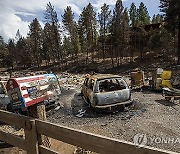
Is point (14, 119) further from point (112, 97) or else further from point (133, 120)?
point (112, 97)

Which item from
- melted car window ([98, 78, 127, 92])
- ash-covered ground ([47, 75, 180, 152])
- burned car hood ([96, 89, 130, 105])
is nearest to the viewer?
ash-covered ground ([47, 75, 180, 152])

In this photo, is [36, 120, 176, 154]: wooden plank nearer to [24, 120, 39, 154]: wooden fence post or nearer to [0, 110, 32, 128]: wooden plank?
[24, 120, 39, 154]: wooden fence post

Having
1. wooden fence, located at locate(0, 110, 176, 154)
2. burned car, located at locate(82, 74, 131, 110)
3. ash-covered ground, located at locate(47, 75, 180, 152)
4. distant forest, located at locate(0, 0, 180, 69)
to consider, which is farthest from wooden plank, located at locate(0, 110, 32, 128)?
distant forest, located at locate(0, 0, 180, 69)

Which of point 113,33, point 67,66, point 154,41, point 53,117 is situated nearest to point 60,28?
point 67,66

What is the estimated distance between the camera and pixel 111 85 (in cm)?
1188

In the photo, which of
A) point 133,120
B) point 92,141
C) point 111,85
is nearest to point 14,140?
point 92,141

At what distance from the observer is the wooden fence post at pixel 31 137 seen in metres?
2.80

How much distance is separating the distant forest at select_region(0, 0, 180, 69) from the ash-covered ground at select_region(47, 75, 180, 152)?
77.5ft

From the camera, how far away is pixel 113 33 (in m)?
46.3

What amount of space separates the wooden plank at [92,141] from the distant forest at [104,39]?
33541mm

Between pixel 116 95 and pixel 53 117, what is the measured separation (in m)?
3.64

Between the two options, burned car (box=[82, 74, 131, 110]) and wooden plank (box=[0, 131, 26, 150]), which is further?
burned car (box=[82, 74, 131, 110])

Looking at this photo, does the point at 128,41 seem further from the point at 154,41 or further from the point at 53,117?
the point at 53,117

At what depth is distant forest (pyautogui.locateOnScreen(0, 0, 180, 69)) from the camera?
123ft
